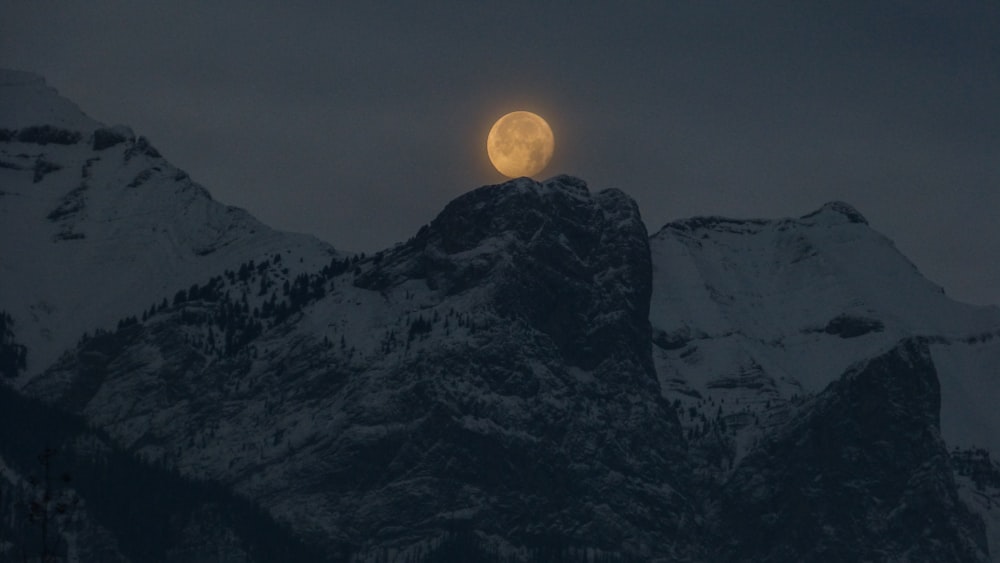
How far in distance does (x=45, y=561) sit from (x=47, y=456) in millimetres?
2339

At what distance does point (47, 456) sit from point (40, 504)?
1.13 meters

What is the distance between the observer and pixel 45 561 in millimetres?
53406

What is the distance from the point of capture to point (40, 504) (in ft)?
174

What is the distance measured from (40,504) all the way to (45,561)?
1371 mm

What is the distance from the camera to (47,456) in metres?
53.5
